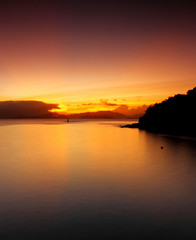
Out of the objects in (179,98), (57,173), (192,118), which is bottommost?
(57,173)

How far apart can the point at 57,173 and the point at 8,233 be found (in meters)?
14.0

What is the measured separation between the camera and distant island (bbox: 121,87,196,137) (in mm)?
81250

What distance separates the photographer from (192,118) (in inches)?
3142

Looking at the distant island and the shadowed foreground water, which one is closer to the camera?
the shadowed foreground water

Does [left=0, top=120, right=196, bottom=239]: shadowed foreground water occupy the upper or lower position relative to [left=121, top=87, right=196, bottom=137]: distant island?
lower

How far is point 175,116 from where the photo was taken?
92.0 m

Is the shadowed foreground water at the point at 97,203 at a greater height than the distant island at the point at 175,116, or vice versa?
the distant island at the point at 175,116

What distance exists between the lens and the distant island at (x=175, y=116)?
8125 cm

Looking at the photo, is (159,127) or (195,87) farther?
(159,127)

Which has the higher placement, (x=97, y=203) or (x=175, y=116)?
(x=175, y=116)

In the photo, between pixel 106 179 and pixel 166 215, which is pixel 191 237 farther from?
pixel 106 179

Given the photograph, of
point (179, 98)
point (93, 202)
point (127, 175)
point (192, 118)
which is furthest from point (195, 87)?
point (93, 202)

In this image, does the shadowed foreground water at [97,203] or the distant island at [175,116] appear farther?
the distant island at [175,116]

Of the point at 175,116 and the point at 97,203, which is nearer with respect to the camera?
the point at 97,203
